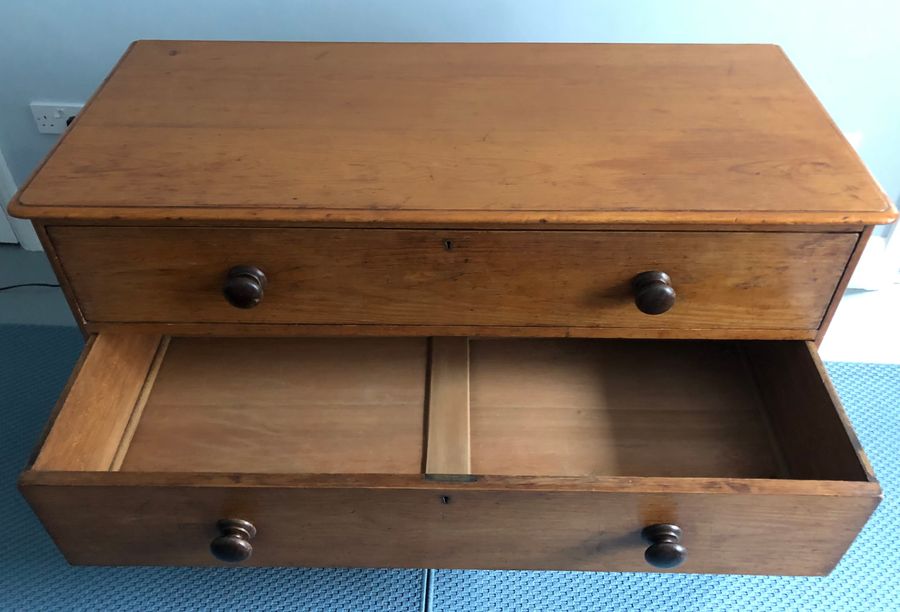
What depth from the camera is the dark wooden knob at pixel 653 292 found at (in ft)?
2.67

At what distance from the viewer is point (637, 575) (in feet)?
3.57

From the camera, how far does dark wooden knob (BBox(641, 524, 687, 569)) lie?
0.80 meters

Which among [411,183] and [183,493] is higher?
[411,183]

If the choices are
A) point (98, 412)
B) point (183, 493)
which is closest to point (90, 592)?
point (98, 412)

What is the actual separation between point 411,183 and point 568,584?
642 mm

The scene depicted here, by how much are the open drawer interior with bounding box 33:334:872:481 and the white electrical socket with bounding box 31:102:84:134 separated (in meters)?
0.57

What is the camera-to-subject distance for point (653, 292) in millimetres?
812

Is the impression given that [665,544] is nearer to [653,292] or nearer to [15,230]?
[653,292]

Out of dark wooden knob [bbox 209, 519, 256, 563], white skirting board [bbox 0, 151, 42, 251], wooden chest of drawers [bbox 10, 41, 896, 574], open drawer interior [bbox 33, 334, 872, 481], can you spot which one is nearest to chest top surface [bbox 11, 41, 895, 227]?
wooden chest of drawers [bbox 10, 41, 896, 574]

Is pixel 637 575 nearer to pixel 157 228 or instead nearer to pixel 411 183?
pixel 411 183

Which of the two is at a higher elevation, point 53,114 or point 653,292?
point 53,114

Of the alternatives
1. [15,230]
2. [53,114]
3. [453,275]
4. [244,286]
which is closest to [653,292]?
[453,275]

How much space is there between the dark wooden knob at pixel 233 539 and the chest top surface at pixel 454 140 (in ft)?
1.11

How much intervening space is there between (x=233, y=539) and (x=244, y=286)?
28 centimetres
